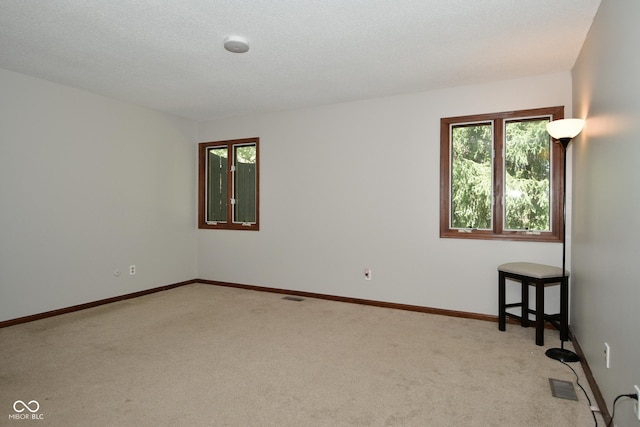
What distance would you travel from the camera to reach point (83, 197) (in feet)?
13.7

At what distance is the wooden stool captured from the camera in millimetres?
3061

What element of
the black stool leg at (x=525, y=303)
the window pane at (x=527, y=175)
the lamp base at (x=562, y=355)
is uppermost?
the window pane at (x=527, y=175)

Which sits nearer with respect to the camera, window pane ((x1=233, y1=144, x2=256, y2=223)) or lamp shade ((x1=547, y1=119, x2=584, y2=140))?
lamp shade ((x1=547, y1=119, x2=584, y2=140))

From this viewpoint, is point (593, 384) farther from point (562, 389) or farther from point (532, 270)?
point (532, 270)

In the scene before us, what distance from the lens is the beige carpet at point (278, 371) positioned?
207 centimetres

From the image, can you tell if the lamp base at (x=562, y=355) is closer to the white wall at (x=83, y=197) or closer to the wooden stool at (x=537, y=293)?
the wooden stool at (x=537, y=293)

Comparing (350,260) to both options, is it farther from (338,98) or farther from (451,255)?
(338,98)

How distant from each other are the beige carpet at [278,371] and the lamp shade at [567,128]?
1724 millimetres

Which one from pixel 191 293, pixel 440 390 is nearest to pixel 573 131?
pixel 440 390

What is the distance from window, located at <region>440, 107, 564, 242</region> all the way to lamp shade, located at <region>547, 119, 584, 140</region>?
2.30 ft

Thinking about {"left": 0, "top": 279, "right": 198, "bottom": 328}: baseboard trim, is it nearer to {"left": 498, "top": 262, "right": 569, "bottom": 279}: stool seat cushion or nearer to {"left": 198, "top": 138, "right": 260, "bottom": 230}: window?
{"left": 198, "top": 138, "right": 260, "bottom": 230}: window

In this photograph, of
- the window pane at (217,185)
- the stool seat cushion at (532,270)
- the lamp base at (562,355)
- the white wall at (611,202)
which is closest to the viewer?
the white wall at (611,202)

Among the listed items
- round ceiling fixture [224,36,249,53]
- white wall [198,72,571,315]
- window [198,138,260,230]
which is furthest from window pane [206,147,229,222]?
round ceiling fixture [224,36,249,53]

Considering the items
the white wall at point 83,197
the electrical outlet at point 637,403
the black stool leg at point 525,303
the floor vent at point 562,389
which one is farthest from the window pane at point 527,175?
the white wall at point 83,197
